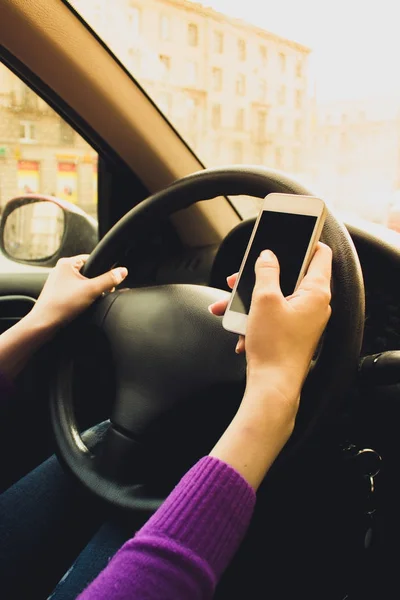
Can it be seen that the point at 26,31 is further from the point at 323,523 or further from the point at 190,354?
the point at 323,523

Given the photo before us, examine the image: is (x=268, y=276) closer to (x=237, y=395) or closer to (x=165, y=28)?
(x=237, y=395)

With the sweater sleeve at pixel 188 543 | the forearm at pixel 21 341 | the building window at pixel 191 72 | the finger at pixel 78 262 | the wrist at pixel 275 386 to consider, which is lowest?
the sweater sleeve at pixel 188 543

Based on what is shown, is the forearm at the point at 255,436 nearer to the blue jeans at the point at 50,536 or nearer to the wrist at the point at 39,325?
the blue jeans at the point at 50,536

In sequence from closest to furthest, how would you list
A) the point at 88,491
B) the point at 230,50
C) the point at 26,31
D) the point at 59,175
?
the point at 88,491, the point at 26,31, the point at 230,50, the point at 59,175

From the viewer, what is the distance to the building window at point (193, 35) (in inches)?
56.7

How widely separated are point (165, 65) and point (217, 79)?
16cm

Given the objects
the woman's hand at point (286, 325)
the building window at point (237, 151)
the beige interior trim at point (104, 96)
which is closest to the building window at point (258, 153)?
the building window at point (237, 151)

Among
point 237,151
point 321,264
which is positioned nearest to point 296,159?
point 237,151

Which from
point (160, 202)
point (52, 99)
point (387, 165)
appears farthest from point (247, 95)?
point (160, 202)

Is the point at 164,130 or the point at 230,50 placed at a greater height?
the point at 230,50

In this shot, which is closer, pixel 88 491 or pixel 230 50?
pixel 88 491

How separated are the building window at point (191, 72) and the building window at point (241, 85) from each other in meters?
0.12

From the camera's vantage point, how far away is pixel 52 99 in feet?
4.28

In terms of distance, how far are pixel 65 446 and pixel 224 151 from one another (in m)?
0.95
